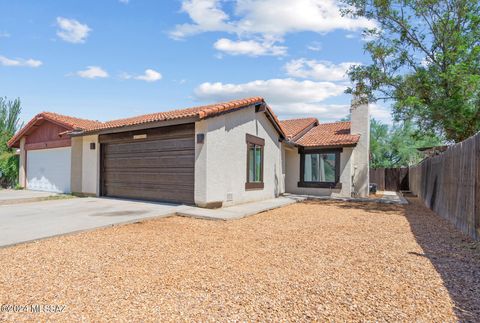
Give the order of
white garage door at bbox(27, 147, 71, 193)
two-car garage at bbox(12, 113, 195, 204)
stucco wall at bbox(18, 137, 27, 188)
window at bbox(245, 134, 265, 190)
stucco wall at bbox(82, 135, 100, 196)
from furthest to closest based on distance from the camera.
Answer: stucco wall at bbox(18, 137, 27, 188) → white garage door at bbox(27, 147, 71, 193) → stucco wall at bbox(82, 135, 100, 196) → window at bbox(245, 134, 265, 190) → two-car garage at bbox(12, 113, 195, 204)

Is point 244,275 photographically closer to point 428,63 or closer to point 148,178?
point 148,178

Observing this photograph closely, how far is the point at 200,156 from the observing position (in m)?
10.0

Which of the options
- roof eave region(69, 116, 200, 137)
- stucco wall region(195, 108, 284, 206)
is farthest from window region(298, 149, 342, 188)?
roof eave region(69, 116, 200, 137)

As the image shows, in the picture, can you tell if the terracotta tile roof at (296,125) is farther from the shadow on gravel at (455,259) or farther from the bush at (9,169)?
the bush at (9,169)

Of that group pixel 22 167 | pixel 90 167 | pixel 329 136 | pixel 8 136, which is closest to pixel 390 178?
pixel 329 136

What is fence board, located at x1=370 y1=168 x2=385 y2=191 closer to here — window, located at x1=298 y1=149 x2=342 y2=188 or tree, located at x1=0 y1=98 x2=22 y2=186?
window, located at x1=298 y1=149 x2=342 y2=188

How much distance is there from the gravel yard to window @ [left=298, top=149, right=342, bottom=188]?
32.1 ft

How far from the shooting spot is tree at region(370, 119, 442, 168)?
114 ft

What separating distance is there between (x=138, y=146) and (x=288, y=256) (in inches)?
346

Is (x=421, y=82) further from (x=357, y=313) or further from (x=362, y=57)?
(x=357, y=313)

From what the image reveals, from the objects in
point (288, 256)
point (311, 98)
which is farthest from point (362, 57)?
point (311, 98)

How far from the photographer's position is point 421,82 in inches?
527

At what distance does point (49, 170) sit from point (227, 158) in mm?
11578

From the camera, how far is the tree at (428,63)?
12188 mm
